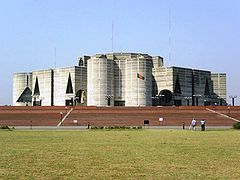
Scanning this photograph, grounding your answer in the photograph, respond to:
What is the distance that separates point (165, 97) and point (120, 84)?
1397cm

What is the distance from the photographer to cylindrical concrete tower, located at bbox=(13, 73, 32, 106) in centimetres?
11856

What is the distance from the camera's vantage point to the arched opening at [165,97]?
106 metres

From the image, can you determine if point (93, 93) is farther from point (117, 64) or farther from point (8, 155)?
point (8, 155)

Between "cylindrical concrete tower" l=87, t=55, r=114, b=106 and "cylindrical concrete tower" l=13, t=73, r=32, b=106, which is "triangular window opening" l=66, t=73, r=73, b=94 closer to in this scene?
"cylindrical concrete tower" l=87, t=55, r=114, b=106

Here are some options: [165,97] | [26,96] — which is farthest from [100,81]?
[26,96]

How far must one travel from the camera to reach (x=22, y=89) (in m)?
119

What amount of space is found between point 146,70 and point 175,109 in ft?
112

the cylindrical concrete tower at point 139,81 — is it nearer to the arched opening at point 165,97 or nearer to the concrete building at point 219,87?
the arched opening at point 165,97

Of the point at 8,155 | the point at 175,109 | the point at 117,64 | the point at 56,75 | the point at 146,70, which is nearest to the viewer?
the point at 8,155

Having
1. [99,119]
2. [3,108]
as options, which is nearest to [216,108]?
[99,119]

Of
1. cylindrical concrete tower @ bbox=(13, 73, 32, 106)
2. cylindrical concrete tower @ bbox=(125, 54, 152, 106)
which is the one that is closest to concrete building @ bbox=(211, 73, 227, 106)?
cylindrical concrete tower @ bbox=(125, 54, 152, 106)

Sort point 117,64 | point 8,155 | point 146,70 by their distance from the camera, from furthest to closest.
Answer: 1. point 117,64
2. point 146,70
3. point 8,155

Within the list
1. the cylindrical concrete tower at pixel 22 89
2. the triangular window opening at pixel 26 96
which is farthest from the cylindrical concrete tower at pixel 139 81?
the triangular window opening at pixel 26 96

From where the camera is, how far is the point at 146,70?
9562 cm
